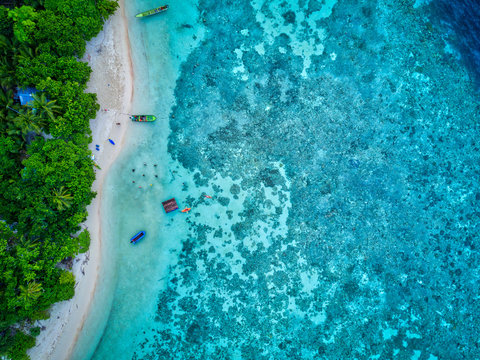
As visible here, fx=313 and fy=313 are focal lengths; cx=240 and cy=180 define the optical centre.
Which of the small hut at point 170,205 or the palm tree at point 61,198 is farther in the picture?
the small hut at point 170,205

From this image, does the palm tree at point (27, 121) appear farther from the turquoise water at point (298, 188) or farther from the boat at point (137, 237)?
the boat at point (137, 237)

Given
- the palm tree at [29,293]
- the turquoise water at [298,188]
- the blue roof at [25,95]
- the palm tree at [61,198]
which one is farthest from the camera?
the turquoise water at [298,188]

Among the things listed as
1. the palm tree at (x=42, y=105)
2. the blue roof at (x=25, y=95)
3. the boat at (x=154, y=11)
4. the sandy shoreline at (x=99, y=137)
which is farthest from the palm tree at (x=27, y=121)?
the boat at (x=154, y=11)

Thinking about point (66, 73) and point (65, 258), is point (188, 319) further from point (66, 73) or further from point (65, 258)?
point (66, 73)

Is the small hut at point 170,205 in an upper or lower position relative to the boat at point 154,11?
lower

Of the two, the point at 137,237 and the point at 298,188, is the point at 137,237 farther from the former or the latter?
the point at 298,188

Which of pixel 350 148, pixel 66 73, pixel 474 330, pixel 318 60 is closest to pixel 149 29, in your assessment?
pixel 66 73

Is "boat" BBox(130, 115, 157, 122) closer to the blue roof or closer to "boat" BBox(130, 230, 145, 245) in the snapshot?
the blue roof
